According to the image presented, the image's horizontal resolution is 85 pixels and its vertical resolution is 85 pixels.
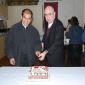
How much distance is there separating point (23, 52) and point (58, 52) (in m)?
0.43

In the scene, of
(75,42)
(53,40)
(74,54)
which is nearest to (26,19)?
(53,40)

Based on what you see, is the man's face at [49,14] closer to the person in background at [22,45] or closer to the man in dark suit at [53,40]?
the man in dark suit at [53,40]

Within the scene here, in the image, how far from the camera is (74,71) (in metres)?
2.61

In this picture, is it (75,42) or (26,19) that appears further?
(75,42)

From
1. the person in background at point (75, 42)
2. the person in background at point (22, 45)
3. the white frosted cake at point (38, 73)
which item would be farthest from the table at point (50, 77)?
the person in background at point (75, 42)

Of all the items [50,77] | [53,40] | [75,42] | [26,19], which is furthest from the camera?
[75,42]

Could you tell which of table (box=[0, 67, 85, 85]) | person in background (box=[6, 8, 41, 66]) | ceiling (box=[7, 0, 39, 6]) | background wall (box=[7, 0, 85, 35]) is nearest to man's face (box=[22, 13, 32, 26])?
person in background (box=[6, 8, 41, 66])

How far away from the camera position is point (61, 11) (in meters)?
8.42

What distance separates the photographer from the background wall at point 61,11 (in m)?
8.22

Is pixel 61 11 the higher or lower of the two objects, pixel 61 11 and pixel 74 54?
the higher

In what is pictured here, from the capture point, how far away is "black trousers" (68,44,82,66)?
5.69 meters

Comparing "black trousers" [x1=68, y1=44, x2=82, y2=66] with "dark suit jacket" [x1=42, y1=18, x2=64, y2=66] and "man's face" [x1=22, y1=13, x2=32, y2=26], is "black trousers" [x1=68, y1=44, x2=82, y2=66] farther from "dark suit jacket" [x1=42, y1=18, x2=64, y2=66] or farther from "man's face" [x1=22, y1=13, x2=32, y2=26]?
"man's face" [x1=22, y1=13, x2=32, y2=26]

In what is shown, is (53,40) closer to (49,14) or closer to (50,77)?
(49,14)

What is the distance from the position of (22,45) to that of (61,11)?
17.9 ft
